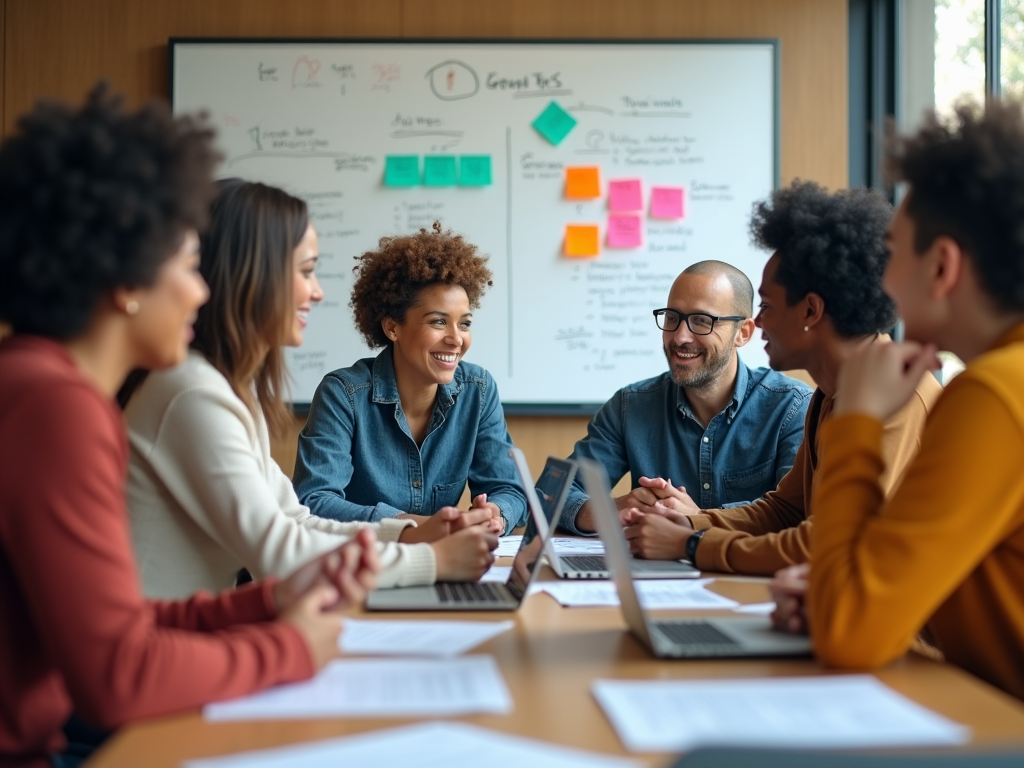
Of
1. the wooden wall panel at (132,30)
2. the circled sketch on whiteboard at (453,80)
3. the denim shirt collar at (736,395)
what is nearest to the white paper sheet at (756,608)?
the denim shirt collar at (736,395)

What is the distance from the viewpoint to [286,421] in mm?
2023

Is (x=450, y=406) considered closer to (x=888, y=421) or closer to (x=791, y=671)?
(x=888, y=421)

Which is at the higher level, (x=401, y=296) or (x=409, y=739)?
(x=401, y=296)

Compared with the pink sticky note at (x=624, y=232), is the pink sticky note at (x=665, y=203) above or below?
above

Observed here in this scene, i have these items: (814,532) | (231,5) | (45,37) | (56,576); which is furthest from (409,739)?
(45,37)

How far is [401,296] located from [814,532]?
Answer: 1865mm

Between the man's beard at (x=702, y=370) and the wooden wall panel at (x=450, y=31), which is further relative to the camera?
the wooden wall panel at (x=450, y=31)

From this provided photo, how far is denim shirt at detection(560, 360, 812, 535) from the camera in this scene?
282 cm

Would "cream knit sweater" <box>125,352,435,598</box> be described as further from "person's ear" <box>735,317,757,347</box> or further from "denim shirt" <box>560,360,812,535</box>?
"person's ear" <box>735,317,757,347</box>

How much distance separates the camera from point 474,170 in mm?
3893

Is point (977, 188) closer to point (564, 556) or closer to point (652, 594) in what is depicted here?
point (652, 594)

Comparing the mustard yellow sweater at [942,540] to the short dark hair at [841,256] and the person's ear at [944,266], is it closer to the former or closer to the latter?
the person's ear at [944,266]

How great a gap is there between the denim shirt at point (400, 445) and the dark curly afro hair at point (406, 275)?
5.2 inches

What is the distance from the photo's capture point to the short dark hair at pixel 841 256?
2148 mm
